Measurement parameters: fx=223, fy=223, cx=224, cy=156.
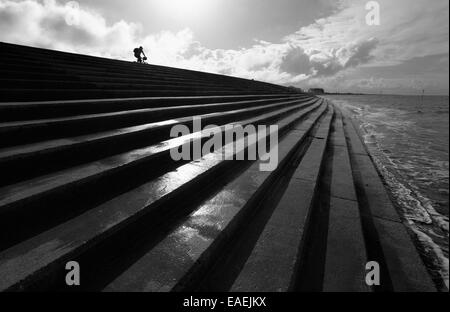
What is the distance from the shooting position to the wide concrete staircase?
1.36 m

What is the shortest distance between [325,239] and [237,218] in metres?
0.87

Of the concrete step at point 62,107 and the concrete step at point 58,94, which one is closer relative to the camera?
the concrete step at point 62,107

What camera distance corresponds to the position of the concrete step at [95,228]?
113 centimetres

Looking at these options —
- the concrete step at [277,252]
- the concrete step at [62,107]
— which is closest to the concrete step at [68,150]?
the concrete step at [62,107]

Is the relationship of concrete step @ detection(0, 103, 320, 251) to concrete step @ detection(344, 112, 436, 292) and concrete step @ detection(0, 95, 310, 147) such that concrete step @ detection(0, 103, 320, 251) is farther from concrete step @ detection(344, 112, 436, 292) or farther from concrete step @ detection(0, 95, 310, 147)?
concrete step @ detection(344, 112, 436, 292)

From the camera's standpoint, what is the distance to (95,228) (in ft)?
4.82

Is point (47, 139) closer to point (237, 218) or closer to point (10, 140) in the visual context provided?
point (10, 140)

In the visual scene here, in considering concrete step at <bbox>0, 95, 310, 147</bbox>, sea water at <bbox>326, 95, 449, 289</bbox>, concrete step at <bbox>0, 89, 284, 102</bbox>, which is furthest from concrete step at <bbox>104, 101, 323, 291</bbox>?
concrete step at <bbox>0, 89, 284, 102</bbox>

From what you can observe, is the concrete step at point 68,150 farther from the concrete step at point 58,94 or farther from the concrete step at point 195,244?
the concrete step at point 195,244

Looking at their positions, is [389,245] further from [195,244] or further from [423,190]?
[423,190]

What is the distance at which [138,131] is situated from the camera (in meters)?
2.86

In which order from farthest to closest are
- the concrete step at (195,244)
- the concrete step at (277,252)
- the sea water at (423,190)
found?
the sea water at (423,190)
the concrete step at (277,252)
the concrete step at (195,244)
